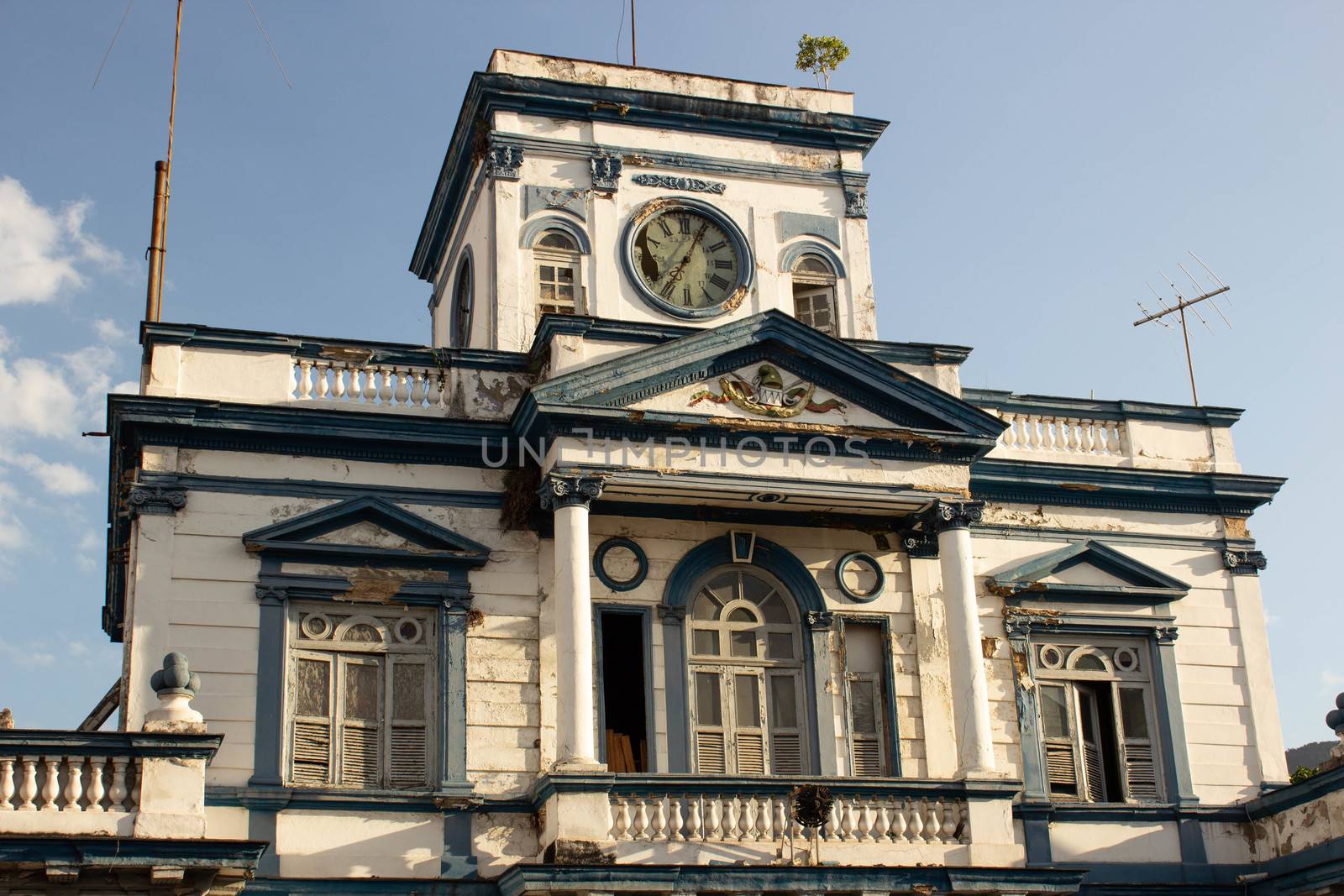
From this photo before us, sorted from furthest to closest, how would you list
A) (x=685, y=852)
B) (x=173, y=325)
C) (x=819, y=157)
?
(x=819, y=157) < (x=173, y=325) < (x=685, y=852)

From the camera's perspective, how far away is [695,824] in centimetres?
1672

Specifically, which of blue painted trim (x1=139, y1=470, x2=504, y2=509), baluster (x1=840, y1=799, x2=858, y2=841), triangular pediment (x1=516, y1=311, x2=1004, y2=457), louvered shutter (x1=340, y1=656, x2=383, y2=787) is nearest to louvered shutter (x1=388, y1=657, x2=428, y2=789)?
louvered shutter (x1=340, y1=656, x2=383, y2=787)

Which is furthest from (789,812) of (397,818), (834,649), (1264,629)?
(1264,629)

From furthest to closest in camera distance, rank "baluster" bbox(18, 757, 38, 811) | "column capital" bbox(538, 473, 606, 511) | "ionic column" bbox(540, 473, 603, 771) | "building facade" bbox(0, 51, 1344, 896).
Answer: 1. "column capital" bbox(538, 473, 606, 511)
2. "building facade" bbox(0, 51, 1344, 896)
3. "ionic column" bbox(540, 473, 603, 771)
4. "baluster" bbox(18, 757, 38, 811)

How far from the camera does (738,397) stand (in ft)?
61.1

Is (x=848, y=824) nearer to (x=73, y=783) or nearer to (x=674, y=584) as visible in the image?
(x=674, y=584)

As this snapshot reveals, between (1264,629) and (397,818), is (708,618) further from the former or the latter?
(1264,629)

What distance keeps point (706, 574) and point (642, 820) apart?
3240 millimetres

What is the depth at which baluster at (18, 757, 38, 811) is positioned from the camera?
1413 cm

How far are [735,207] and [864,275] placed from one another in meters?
1.78

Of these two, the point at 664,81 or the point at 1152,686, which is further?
the point at 664,81

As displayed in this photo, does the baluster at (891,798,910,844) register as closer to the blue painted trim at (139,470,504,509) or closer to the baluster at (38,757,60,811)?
the blue painted trim at (139,470,504,509)

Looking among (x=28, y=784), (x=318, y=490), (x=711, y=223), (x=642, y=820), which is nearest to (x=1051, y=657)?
(x=642, y=820)

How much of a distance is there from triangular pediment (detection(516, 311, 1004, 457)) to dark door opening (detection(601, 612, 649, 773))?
87.5 inches
